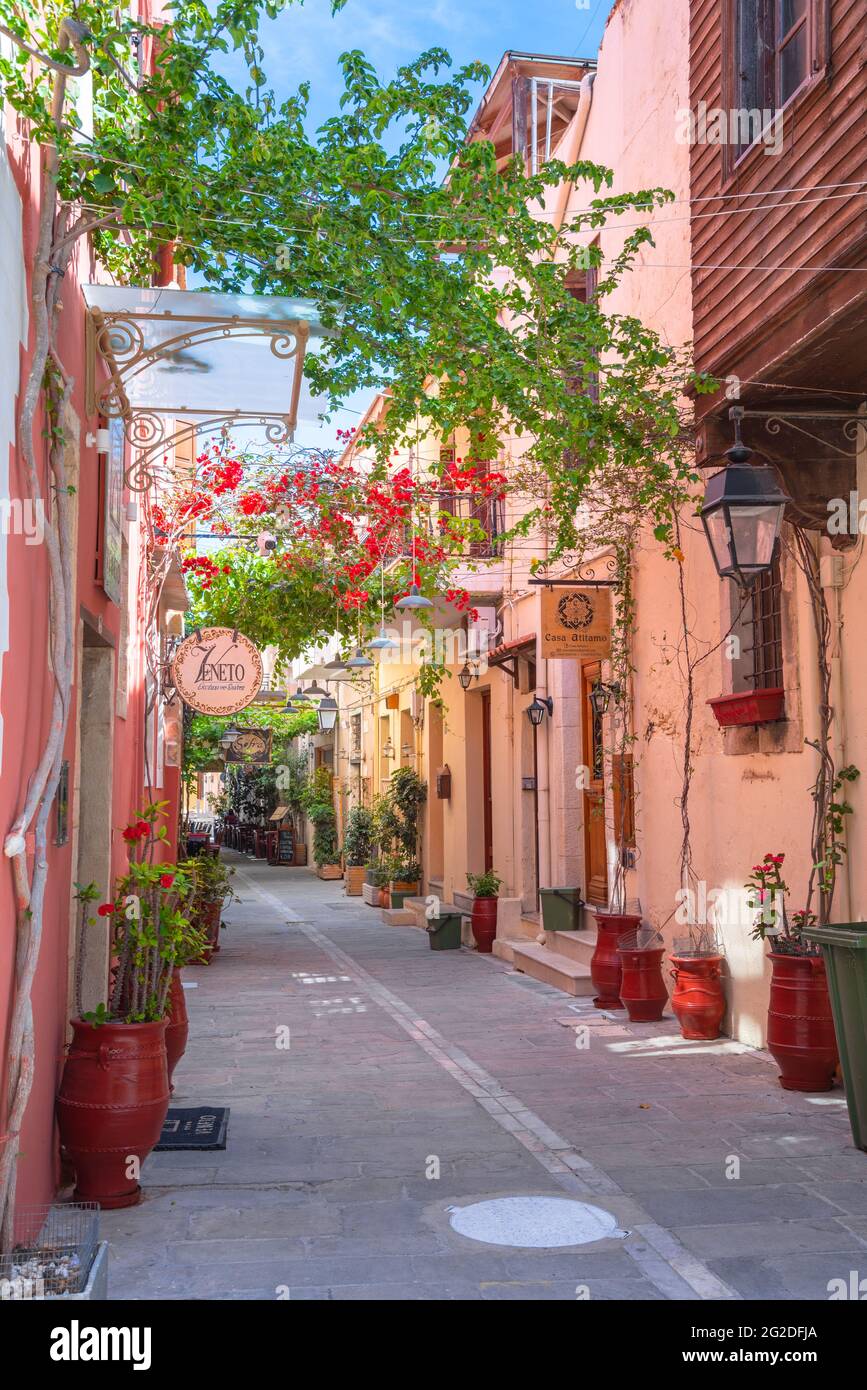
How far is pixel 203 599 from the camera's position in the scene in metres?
15.7

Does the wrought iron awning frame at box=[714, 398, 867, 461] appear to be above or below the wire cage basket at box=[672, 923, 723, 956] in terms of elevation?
above

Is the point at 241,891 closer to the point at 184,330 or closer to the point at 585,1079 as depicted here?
the point at 585,1079

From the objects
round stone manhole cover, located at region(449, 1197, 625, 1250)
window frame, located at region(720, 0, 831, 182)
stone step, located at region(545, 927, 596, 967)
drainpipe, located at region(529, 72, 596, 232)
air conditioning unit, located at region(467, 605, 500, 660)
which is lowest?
round stone manhole cover, located at region(449, 1197, 625, 1250)

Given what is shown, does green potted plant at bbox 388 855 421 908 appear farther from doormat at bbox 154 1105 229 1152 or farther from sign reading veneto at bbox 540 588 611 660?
doormat at bbox 154 1105 229 1152

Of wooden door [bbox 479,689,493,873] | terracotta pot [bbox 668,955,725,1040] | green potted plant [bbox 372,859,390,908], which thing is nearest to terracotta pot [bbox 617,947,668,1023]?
terracotta pot [bbox 668,955,725,1040]

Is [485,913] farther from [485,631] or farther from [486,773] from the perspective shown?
[485,631]

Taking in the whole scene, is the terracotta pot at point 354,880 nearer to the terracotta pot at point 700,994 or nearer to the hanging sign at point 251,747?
the hanging sign at point 251,747

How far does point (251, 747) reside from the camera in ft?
104

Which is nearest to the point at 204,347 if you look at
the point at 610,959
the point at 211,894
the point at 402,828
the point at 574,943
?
the point at 610,959

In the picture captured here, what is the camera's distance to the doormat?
6572 millimetres

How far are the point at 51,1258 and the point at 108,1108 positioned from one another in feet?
5.62

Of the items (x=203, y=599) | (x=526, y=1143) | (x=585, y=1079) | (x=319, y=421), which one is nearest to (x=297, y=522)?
(x=203, y=599)

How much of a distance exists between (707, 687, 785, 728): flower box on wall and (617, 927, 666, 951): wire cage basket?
2277 millimetres

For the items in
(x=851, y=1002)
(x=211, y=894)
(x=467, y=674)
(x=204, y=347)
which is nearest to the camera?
(x=204, y=347)
